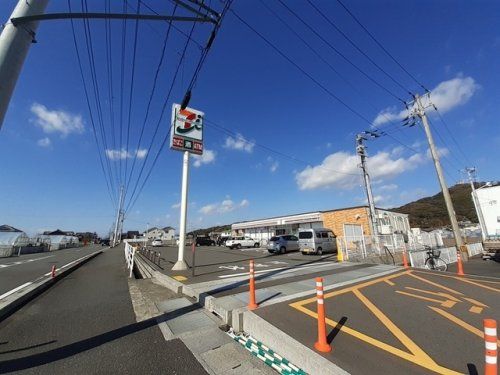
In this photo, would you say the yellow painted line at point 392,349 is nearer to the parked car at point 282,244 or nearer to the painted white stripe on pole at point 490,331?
the painted white stripe on pole at point 490,331

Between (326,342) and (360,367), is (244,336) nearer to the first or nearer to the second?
(326,342)

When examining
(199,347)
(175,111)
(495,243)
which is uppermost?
(175,111)

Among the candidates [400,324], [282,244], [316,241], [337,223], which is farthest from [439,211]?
[400,324]

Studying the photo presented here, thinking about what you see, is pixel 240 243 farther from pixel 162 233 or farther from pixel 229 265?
pixel 162 233

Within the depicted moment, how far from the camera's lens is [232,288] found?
7.77 metres

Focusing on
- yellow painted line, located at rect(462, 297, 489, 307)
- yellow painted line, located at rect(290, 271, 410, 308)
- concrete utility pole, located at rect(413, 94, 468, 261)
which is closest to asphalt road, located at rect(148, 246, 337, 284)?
yellow painted line, located at rect(290, 271, 410, 308)

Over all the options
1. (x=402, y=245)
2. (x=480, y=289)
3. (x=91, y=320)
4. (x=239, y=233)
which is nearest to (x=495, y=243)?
(x=402, y=245)

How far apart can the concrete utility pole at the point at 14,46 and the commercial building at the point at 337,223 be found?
2125cm

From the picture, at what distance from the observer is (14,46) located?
3.97m

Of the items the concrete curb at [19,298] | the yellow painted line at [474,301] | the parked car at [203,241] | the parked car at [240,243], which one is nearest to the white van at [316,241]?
the parked car at [240,243]

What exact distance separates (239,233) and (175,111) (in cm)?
3708

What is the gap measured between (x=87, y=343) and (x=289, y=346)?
3676 millimetres

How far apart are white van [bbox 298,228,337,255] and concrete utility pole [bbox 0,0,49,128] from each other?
20.0 m

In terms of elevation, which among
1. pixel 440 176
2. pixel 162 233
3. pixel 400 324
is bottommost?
pixel 400 324
